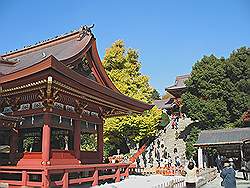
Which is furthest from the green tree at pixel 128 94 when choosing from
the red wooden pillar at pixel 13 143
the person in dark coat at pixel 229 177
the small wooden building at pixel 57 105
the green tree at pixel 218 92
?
the person in dark coat at pixel 229 177

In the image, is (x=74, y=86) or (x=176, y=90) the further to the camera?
(x=176, y=90)

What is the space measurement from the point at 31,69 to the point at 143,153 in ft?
77.3

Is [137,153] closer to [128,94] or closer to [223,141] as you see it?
[128,94]

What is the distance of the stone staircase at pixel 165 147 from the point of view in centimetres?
3197

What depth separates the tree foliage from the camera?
32.2 m

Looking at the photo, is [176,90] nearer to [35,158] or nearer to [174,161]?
[174,161]

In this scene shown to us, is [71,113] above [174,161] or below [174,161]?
above

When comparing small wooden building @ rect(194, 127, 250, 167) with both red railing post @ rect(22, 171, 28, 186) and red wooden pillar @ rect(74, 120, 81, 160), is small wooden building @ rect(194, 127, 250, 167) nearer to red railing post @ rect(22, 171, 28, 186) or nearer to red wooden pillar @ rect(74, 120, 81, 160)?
red wooden pillar @ rect(74, 120, 81, 160)

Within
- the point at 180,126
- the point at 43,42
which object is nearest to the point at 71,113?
the point at 43,42

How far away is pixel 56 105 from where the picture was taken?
13008 millimetres

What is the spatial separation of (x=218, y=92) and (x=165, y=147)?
8980 mm

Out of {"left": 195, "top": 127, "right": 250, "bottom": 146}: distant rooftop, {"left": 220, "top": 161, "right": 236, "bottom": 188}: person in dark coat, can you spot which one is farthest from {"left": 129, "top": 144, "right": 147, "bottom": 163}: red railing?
{"left": 220, "top": 161, "right": 236, "bottom": 188}: person in dark coat

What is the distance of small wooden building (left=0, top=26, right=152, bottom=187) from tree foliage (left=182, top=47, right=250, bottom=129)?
16.9m

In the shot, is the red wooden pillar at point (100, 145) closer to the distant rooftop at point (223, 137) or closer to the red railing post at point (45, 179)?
the red railing post at point (45, 179)
